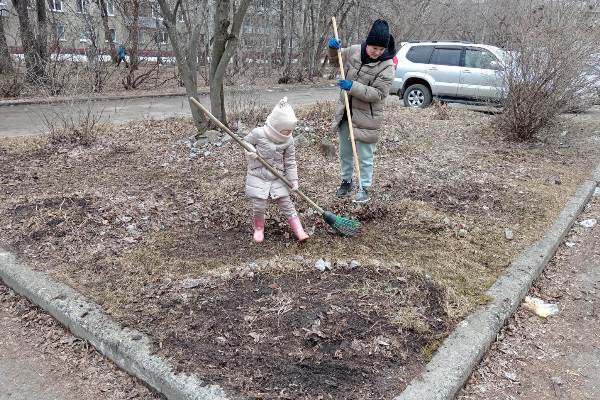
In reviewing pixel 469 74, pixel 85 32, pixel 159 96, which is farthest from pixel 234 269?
pixel 85 32

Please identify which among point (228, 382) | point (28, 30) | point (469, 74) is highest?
point (28, 30)

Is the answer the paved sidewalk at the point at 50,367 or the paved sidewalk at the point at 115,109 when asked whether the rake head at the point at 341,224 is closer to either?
the paved sidewalk at the point at 50,367

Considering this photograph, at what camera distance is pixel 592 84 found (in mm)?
7742

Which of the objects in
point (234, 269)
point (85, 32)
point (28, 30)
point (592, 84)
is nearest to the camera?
point (234, 269)

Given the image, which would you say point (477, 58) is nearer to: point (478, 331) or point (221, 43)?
point (221, 43)

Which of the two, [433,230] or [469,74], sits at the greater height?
[469,74]

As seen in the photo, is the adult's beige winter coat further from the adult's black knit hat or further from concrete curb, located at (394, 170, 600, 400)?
concrete curb, located at (394, 170, 600, 400)

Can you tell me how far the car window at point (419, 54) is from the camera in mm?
12107

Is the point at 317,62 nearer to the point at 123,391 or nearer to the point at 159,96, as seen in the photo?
the point at 159,96

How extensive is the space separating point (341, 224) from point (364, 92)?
1302mm

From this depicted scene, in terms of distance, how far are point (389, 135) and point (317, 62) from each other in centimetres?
1449

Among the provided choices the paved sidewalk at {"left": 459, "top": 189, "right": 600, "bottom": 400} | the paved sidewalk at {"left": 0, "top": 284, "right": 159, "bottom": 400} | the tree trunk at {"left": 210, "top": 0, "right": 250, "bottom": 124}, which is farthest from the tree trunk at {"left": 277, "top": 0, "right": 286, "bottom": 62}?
the paved sidewalk at {"left": 0, "top": 284, "right": 159, "bottom": 400}

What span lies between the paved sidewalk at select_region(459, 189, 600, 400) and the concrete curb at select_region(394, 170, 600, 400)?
0.09 meters

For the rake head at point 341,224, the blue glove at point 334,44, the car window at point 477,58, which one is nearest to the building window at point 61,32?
Answer: the car window at point 477,58
